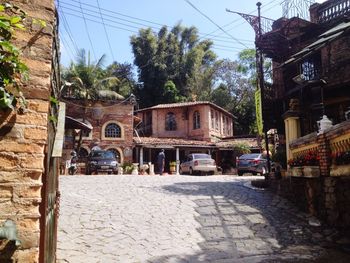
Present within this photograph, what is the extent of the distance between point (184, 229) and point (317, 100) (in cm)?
870

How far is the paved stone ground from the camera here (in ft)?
26.5

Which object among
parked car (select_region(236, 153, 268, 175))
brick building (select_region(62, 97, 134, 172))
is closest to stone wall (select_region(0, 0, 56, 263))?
parked car (select_region(236, 153, 268, 175))

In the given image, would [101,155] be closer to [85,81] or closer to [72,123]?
[85,81]

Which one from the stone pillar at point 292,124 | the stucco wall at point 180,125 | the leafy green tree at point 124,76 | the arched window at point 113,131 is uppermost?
the leafy green tree at point 124,76

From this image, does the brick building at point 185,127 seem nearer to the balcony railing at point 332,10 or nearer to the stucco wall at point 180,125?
the stucco wall at point 180,125

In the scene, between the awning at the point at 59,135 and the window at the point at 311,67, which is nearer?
the awning at the point at 59,135

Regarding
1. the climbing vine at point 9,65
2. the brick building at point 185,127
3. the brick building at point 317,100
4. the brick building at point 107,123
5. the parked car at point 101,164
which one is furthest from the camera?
the brick building at point 185,127

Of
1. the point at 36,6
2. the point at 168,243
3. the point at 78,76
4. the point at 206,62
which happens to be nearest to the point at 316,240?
the point at 168,243

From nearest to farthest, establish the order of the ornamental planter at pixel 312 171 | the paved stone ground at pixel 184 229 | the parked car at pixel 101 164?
the paved stone ground at pixel 184 229 < the ornamental planter at pixel 312 171 < the parked car at pixel 101 164

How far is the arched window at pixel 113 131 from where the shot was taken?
1173 inches

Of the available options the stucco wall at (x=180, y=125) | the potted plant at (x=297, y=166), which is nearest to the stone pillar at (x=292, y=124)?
the potted plant at (x=297, y=166)

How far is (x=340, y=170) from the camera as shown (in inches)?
350

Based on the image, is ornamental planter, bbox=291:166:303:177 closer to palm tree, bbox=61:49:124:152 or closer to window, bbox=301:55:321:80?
window, bbox=301:55:321:80

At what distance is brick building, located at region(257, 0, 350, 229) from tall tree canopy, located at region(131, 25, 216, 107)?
77.0 ft
